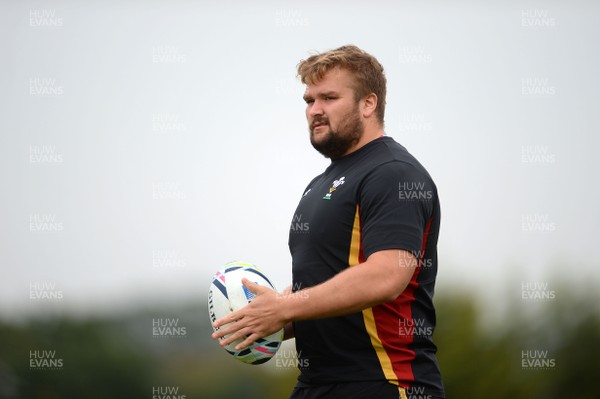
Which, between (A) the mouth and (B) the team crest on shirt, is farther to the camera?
(A) the mouth

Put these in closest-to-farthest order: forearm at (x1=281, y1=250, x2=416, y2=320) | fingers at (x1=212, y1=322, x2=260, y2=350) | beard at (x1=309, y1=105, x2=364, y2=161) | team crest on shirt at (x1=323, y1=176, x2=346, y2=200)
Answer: forearm at (x1=281, y1=250, x2=416, y2=320), fingers at (x1=212, y1=322, x2=260, y2=350), team crest on shirt at (x1=323, y1=176, x2=346, y2=200), beard at (x1=309, y1=105, x2=364, y2=161)

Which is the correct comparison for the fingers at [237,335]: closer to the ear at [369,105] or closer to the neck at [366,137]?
the neck at [366,137]

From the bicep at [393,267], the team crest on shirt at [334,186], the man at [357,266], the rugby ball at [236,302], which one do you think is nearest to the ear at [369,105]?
the man at [357,266]

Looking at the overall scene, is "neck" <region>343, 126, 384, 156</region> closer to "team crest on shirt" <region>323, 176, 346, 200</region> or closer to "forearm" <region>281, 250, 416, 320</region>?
"team crest on shirt" <region>323, 176, 346, 200</region>

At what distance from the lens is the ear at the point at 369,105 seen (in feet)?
13.4

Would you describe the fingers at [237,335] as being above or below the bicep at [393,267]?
below

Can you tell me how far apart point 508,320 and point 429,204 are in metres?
14.0

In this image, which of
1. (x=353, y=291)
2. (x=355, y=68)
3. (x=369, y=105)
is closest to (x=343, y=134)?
(x=369, y=105)

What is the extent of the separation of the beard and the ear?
55mm

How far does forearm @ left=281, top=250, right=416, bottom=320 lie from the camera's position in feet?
11.0

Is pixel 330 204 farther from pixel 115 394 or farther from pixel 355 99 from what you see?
pixel 115 394

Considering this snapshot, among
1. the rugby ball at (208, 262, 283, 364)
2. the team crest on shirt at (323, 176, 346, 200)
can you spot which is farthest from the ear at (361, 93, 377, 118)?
the rugby ball at (208, 262, 283, 364)

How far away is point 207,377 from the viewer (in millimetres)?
17812

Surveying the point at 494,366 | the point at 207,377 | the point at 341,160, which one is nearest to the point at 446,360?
the point at 494,366
